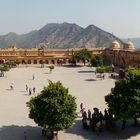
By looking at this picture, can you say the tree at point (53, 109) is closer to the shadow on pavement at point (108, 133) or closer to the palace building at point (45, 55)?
the shadow on pavement at point (108, 133)

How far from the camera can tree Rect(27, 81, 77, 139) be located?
20.0 m

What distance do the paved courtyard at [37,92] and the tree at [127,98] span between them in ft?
3.68

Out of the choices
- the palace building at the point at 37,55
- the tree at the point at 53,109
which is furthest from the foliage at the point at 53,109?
the palace building at the point at 37,55

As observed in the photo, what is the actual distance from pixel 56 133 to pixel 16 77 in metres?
29.4

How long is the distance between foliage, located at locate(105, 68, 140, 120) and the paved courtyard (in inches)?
45.2

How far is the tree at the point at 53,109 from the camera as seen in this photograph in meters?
20.0

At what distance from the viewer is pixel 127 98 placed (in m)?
21.5

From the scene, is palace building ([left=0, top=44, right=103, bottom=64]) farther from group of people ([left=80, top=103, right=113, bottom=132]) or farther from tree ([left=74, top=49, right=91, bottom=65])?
group of people ([left=80, top=103, right=113, bottom=132])

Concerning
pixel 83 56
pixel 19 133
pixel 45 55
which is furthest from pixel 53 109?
pixel 45 55

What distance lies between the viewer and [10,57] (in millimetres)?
71188

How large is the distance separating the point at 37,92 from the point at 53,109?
1761 centimetres

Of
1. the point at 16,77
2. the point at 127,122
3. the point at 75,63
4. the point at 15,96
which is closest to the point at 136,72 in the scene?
the point at 127,122

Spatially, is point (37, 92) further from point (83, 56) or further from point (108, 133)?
point (83, 56)

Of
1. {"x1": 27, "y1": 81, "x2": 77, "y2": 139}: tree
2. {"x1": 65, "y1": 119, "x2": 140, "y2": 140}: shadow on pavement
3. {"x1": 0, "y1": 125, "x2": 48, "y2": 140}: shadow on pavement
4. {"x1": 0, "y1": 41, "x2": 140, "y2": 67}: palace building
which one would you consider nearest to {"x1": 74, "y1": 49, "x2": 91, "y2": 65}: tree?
{"x1": 0, "y1": 41, "x2": 140, "y2": 67}: palace building
